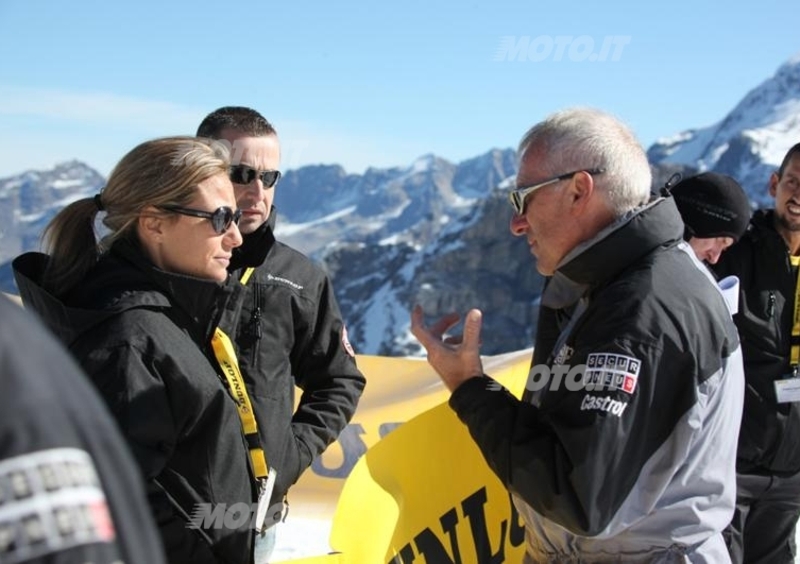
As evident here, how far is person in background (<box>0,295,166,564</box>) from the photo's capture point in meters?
0.77

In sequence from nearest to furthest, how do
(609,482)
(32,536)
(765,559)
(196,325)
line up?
→ (32,536), (609,482), (196,325), (765,559)

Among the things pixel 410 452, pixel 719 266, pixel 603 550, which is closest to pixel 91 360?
pixel 603 550

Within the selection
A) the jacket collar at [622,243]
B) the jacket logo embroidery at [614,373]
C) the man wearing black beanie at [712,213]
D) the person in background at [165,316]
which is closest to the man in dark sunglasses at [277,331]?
the person in background at [165,316]

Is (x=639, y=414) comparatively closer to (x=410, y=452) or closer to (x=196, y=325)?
(x=196, y=325)

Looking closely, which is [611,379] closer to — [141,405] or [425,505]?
[141,405]

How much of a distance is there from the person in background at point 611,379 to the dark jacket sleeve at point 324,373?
101 cm

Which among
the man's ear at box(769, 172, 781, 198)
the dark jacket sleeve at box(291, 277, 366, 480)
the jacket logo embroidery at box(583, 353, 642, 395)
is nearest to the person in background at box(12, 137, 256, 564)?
the dark jacket sleeve at box(291, 277, 366, 480)

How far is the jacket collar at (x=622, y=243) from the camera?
2.21m

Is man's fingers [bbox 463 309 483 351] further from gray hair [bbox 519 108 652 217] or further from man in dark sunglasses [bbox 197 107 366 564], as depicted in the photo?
man in dark sunglasses [bbox 197 107 366 564]

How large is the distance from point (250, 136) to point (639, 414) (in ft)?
6.73

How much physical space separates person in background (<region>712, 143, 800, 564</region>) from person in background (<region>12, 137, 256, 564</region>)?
106 inches

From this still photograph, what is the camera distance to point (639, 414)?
205 cm

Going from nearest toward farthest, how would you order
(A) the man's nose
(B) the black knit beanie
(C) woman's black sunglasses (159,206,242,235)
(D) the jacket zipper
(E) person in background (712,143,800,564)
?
(A) the man's nose < (C) woman's black sunglasses (159,206,242,235) < (D) the jacket zipper < (B) the black knit beanie < (E) person in background (712,143,800,564)

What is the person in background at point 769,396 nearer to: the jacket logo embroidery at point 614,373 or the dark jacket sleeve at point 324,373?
the dark jacket sleeve at point 324,373
